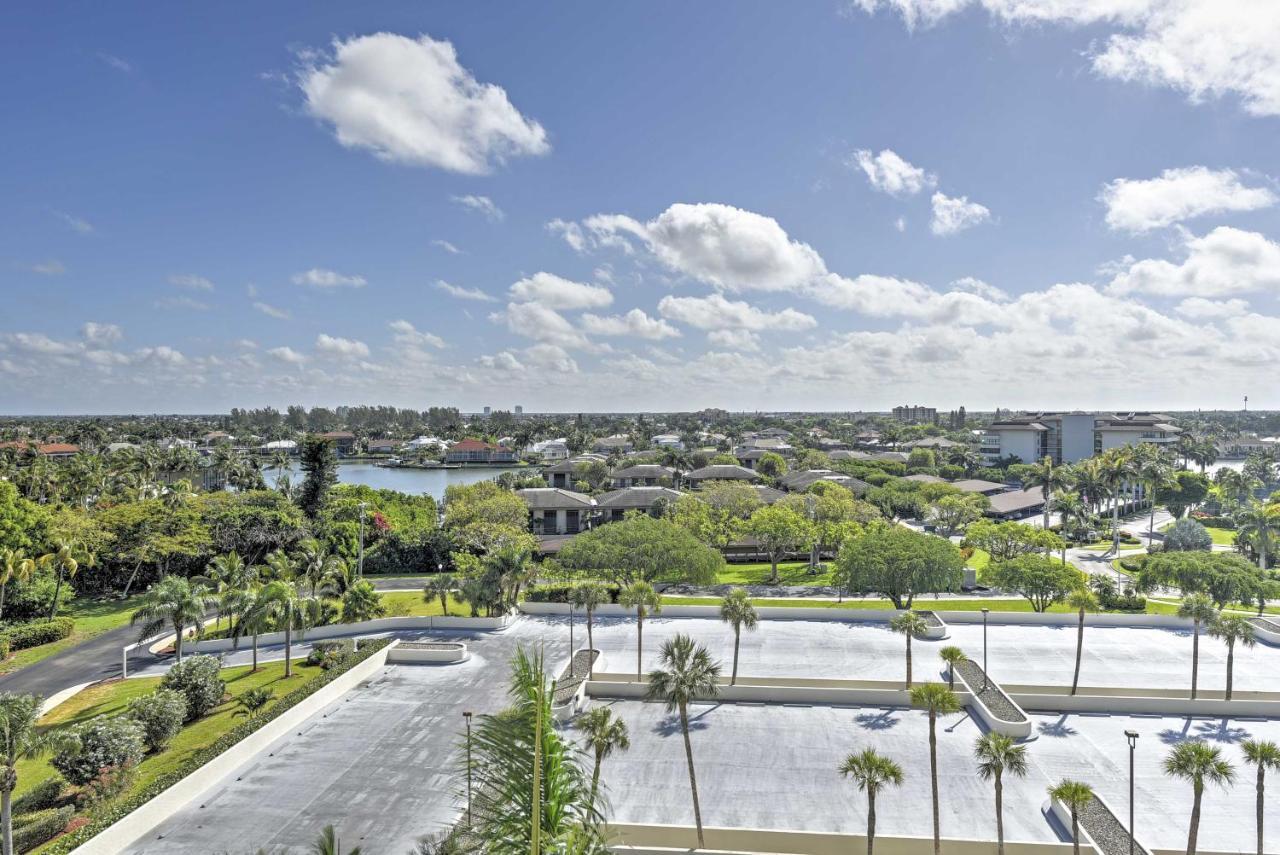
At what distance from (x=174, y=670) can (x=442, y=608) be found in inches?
645

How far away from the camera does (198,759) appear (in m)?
21.8

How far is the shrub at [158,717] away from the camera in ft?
77.5

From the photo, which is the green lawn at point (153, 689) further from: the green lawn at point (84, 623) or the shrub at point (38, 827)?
the green lawn at point (84, 623)

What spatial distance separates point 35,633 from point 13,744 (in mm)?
24716

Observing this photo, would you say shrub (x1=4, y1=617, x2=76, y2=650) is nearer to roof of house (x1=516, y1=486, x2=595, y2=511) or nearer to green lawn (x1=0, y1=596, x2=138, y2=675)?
green lawn (x1=0, y1=596, x2=138, y2=675)

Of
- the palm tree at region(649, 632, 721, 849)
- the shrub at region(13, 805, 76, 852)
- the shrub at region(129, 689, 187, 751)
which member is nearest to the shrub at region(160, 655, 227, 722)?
the shrub at region(129, 689, 187, 751)

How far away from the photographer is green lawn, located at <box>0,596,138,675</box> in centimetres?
3306

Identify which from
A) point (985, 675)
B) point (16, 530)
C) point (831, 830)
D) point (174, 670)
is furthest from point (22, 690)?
point (985, 675)

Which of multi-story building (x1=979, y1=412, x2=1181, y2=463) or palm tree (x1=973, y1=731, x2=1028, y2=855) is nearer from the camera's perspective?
palm tree (x1=973, y1=731, x2=1028, y2=855)

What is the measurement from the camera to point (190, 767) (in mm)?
21266

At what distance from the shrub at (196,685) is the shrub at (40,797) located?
510cm

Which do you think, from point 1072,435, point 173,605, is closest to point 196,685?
point 173,605

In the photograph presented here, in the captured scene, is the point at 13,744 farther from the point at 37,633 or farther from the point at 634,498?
the point at 634,498

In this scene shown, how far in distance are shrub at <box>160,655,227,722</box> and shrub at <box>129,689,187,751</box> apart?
1.69 m
